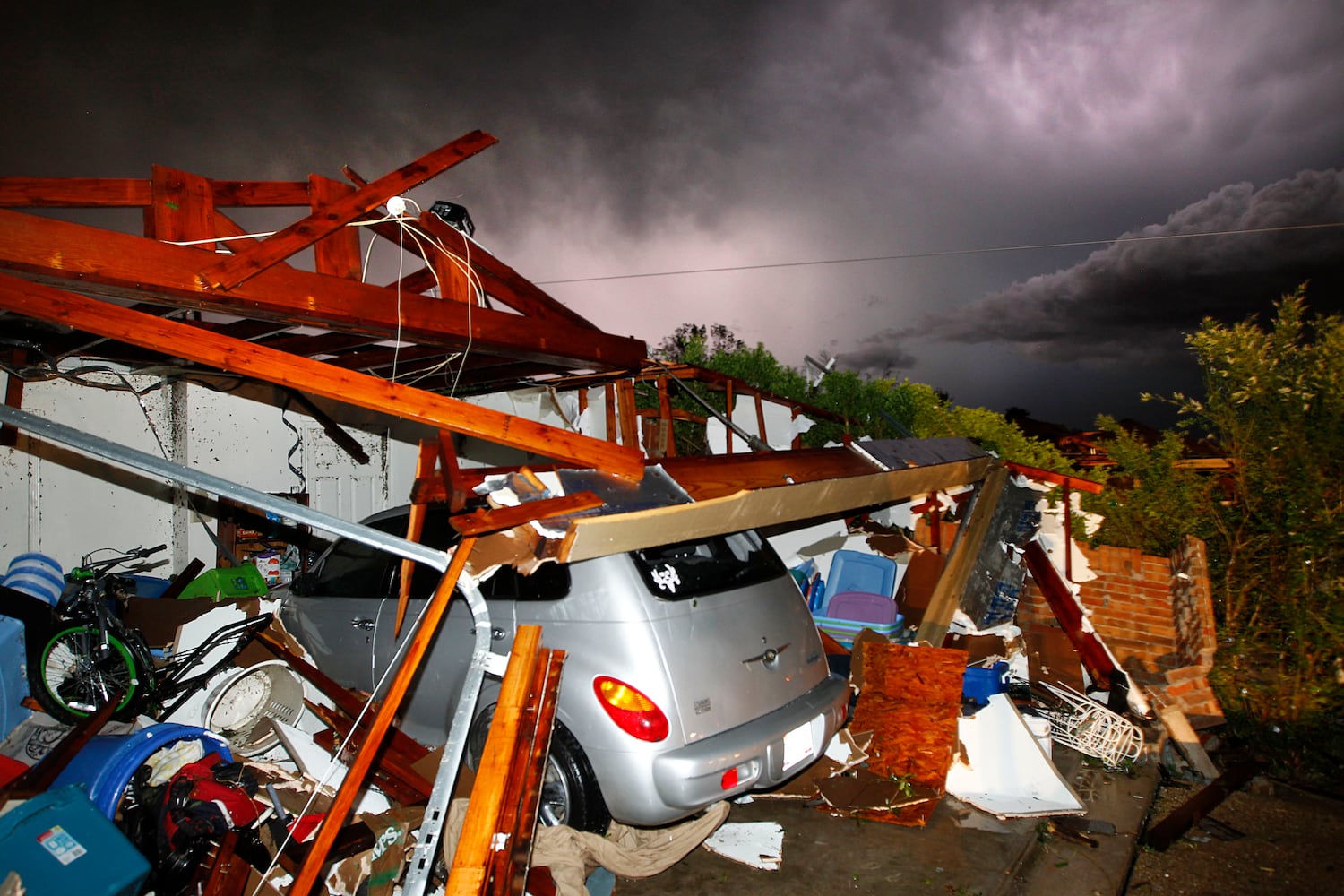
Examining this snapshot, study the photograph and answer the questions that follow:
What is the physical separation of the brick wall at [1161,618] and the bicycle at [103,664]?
657 centimetres

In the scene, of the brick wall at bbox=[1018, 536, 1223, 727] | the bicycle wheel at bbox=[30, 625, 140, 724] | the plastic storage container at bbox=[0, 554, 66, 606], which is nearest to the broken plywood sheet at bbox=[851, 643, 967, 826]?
the brick wall at bbox=[1018, 536, 1223, 727]

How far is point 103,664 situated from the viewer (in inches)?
176

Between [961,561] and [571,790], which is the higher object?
[961,561]

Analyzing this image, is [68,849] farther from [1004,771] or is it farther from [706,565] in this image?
[1004,771]

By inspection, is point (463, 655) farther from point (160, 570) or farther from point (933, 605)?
point (160, 570)

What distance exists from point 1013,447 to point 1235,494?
2981 millimetres

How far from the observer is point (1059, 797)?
4.07 meters

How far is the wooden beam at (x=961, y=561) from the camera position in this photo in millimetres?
5645

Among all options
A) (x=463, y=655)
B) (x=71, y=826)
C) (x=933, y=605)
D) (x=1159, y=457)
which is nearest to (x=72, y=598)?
(x=71, y=826)

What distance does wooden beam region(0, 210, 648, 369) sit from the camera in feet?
8.37

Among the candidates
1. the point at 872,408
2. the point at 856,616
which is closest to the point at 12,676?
the point at 856,616

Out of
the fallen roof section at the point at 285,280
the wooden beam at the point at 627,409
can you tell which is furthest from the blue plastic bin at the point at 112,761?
the wooden beam at the point at 627,409

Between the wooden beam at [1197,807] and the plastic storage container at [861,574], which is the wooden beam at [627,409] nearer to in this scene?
the plastic storage container at [861,574]

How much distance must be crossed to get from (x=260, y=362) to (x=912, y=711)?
4.05m
